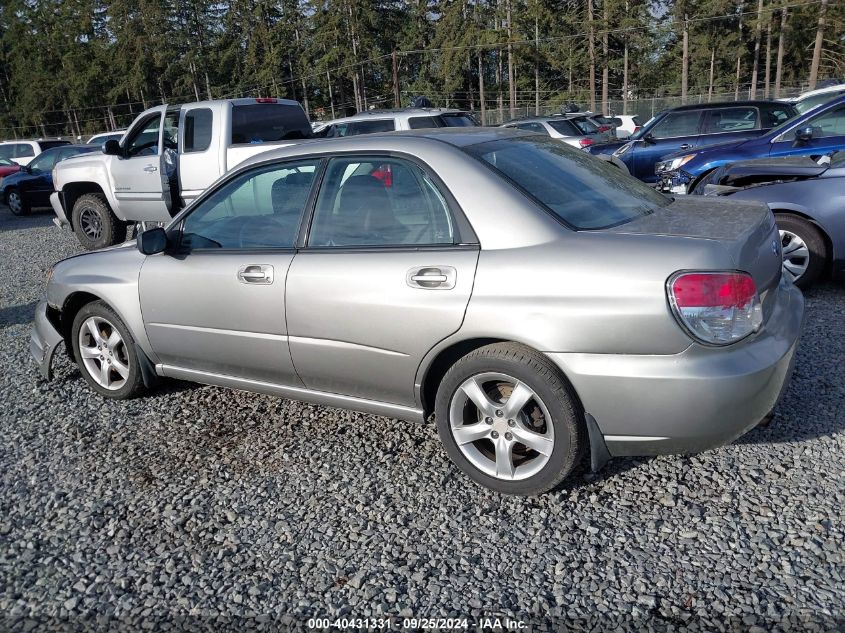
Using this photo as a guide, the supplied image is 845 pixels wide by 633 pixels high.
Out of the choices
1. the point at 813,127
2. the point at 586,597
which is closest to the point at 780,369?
the point at 586,597

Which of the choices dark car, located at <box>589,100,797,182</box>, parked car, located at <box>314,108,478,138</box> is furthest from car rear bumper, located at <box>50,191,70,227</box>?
dark car, located at <box>589,100,797,182</box>

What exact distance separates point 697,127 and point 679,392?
10.7 m

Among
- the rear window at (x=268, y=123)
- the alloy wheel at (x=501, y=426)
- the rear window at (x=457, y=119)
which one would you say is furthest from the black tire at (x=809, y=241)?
the rear window at (x=457, y=119)

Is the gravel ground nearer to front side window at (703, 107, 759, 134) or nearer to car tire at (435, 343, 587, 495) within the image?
car tire at (435, 343, 587, 495)

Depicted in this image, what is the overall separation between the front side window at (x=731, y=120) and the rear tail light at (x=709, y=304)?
10.3m

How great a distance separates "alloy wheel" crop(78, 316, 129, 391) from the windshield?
269 centimetres

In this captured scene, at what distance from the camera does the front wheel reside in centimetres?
1612

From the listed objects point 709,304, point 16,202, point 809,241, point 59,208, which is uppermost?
point 709,304

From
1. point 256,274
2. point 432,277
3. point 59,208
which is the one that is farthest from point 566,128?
point 432,277

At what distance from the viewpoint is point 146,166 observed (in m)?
9.58

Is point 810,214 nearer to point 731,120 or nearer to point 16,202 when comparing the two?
point 731,120

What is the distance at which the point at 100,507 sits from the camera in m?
3.37

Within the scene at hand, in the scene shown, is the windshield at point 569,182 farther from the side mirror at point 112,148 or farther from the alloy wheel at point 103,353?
the side mirror at point 112,148

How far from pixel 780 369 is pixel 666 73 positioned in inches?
2440
